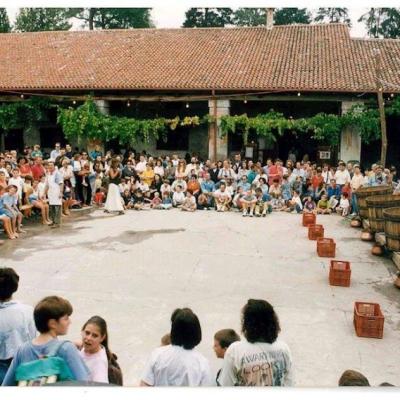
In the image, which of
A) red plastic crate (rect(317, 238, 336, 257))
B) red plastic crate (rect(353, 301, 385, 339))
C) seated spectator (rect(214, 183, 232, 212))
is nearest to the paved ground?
red plastic crate (rect(353, 301, 385, 339))

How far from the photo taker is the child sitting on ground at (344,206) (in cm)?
1509

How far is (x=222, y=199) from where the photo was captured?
15.8m

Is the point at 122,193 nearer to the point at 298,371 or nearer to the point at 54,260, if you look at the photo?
the point at 54,260

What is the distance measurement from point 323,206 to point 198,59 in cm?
1143

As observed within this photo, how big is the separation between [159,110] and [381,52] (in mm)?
10617

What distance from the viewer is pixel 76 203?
15297 millimetres

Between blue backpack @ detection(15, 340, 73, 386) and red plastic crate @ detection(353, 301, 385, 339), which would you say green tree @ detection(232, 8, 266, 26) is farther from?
blue backpack @ detection(15, 340, 73, 386)

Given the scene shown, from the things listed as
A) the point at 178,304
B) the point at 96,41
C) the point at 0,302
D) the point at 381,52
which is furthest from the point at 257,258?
the point at 96,41

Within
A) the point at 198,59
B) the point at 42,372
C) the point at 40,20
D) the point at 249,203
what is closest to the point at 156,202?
the point at 249,203

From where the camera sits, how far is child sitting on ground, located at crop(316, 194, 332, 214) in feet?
50.6

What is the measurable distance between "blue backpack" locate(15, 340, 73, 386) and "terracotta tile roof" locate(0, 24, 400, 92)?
18.6 m

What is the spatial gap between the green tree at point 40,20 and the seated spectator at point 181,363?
118 ft

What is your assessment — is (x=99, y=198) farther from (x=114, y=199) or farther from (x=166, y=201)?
(x=166, y=201)

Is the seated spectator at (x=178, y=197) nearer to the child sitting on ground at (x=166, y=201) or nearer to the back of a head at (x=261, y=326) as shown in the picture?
the child sitting on ground at (x=166, y=201)
